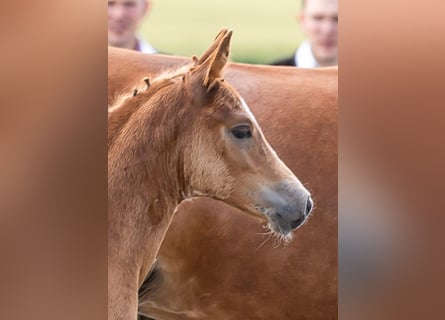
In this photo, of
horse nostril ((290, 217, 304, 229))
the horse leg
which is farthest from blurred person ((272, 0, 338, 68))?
the horse leg

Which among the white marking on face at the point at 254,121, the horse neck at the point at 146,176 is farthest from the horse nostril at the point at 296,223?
the horse neck at the point at 146,176

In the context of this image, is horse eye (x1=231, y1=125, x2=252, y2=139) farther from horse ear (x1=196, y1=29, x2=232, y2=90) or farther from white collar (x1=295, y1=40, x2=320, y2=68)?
white collar (x1=295, y1=40, x2=320, y2=68)

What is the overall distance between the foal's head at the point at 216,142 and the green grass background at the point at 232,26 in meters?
0.04

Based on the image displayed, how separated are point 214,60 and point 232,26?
4.8 inches

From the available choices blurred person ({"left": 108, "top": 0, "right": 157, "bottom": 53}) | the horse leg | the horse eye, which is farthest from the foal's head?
the horse leg

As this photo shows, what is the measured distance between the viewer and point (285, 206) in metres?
1.62

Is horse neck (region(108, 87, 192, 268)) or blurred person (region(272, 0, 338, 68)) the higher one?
blurred person (region(272, 0, 338, 68))

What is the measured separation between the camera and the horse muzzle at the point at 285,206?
5.27 feet

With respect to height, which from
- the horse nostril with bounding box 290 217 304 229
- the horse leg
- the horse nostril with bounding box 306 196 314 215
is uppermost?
the horse nostril with bounding box 306 196 314 215

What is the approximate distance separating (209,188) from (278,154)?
23 cm

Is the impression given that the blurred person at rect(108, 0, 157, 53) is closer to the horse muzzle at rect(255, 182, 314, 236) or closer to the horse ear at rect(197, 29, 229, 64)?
the horse ear at rect(197, 29, 229, 64)

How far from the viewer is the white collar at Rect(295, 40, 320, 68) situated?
1.66 metres

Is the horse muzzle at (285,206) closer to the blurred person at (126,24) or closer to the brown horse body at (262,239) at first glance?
the brown horse body at (262,239)
